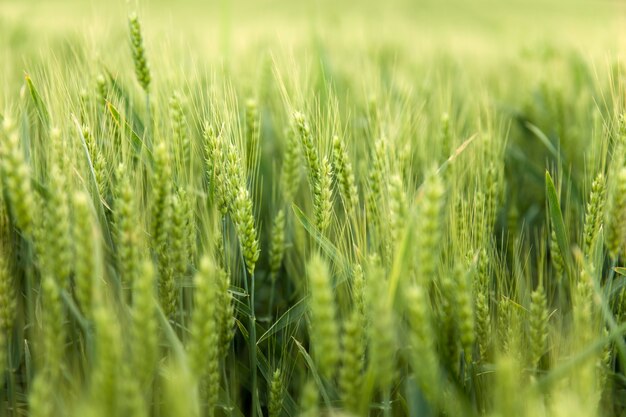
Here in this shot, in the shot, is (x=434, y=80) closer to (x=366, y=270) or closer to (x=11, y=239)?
(x=366, y=270)

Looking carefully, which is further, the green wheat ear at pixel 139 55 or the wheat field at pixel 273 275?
the green wheat ear at pixel 139 55

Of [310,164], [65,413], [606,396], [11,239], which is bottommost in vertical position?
[606,396]

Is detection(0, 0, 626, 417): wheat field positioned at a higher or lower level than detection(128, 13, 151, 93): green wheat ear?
lower

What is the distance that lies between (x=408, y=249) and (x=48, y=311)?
0.50 meters

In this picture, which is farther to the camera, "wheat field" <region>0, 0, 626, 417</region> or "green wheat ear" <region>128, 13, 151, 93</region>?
"green wheat ear" <region>128, 13, 151, 93</region>

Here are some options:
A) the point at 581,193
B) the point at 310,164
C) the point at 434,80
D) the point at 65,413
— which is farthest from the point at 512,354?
the point at 434,80

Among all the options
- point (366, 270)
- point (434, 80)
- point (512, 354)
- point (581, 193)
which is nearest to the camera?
point (512, 354)

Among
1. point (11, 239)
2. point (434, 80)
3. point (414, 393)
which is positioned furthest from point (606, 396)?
point (434, 80)

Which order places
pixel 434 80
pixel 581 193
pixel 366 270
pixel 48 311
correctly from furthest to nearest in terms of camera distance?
1. pixel 434 80
2. pixel 581 193
3. pixel 366 270
4. pixel 48 311

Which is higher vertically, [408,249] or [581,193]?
[408,249]

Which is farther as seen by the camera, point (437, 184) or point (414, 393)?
point (414, 393)

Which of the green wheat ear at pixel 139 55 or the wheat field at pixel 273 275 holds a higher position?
the green wheat ear at pixel 139 55

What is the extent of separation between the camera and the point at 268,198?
155 centimetres

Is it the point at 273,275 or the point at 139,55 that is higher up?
the point at 139,55
